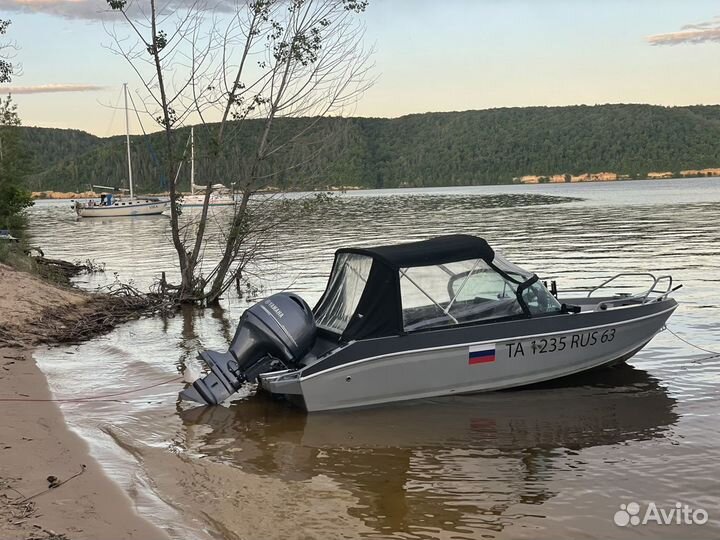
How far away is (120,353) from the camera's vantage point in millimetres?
12039

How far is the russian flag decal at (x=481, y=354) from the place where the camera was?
895 cm

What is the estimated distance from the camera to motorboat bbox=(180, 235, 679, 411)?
28.0ft

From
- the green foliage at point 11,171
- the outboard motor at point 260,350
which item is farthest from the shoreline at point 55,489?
the green foliage at point 11,171

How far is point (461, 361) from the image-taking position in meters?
8.94

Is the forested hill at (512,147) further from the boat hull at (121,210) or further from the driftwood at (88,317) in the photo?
the driftwood at (88,317)

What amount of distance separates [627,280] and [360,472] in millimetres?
13943

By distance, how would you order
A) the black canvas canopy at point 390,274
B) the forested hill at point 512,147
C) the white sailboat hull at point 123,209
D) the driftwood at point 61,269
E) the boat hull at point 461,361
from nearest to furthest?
the boat hull at point 461,361 < the black canvas canopy at point 390,274 < the driftwood at point 61,269 < the white sailboat hull at point 123,209 < the forested hill at point 512,147

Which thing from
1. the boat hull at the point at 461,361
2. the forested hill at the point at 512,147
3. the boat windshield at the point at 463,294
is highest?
the forested hill at the point at 512,147

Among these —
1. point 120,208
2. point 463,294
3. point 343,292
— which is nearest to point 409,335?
point 463,294

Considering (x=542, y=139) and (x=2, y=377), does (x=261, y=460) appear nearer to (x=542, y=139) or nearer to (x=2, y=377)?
(x=2, y=377)

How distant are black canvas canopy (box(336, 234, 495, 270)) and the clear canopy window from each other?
15 centimetres

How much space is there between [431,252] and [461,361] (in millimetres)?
1392

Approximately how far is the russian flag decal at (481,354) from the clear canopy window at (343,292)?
1.52 metres
